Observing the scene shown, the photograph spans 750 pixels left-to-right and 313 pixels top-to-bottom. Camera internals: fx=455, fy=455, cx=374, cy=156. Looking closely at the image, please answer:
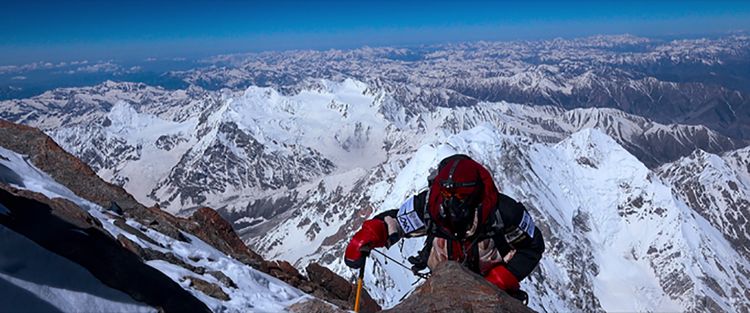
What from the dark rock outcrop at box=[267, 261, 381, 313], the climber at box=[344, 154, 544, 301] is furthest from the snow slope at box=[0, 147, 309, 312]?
the climber at box=[344, 154, 544, 301]

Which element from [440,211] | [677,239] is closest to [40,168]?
[440,211]

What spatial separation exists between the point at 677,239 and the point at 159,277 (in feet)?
737

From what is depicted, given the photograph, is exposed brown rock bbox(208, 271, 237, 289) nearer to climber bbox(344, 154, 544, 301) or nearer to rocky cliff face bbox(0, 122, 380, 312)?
rocky cliff face bbox(0, 122, 380, 312)

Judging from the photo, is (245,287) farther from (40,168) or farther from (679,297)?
(679,297)

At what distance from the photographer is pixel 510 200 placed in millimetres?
7598

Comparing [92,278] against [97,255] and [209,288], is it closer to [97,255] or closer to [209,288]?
[97,255]

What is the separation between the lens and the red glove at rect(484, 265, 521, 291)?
750 centimetres

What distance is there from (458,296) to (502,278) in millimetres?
1048

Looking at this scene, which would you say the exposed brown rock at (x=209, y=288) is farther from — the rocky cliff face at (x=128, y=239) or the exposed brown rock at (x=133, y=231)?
the exposed brown rock at (x=133, y=231)

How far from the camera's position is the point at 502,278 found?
24.8 ft

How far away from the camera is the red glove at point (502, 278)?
7.50 meters

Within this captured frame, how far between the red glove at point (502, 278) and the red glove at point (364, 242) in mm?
1968

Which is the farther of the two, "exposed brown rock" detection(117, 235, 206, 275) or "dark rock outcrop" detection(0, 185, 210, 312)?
"exposed brown rock" detection(117, 235, 206, 275)

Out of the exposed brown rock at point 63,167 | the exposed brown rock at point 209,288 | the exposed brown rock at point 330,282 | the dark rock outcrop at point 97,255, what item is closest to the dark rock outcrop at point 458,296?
the dark rock outcrop at point 97,255
